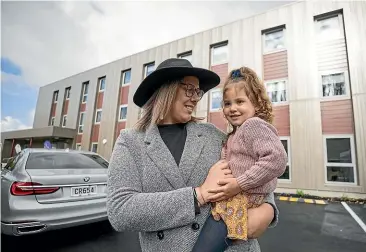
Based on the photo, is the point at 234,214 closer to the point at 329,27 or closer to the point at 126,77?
the point at 329,27

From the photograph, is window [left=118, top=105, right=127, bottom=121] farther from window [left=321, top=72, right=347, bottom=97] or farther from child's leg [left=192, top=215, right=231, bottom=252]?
child's leg [left=192, top=215, right=231, bottom=252]

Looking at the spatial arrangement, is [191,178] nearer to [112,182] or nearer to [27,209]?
[112,182]

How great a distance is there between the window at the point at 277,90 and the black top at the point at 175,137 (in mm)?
9317

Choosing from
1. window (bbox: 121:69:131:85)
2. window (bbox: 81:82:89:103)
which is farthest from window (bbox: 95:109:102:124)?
window (bbox: 121:69:131:85)

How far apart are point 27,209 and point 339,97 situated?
10186mm

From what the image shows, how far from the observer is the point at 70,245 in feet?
10.7

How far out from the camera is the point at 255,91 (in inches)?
61.2

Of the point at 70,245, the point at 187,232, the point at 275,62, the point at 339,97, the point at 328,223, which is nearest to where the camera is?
the point at 187,232

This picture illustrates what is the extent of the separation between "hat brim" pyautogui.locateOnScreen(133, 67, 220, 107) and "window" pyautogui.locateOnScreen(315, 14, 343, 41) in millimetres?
10075

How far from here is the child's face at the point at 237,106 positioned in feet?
4.90

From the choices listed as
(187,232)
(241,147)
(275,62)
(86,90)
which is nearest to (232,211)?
(187,232)

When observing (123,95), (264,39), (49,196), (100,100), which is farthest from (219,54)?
(49,196)

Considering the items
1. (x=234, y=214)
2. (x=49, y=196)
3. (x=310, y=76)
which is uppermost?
(x=310, y=76)

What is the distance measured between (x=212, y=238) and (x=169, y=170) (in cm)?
39
